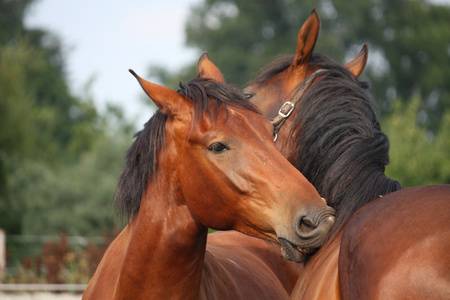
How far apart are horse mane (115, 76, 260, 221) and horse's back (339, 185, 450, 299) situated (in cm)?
100

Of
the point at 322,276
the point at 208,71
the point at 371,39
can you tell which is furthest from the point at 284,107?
the point at 371,39

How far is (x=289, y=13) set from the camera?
32.1 metres

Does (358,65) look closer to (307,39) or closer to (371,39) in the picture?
(307,39)

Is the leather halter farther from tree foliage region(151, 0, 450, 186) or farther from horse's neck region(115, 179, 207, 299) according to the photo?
tree foliage region(151, 0, 450, 186)

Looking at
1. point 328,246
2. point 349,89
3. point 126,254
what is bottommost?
point 126,254

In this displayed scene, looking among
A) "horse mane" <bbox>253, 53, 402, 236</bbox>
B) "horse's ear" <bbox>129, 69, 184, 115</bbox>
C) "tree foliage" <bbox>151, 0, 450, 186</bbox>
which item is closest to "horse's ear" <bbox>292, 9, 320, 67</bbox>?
"horse mane" <bbox>253, 53, 402, 236</bbox>

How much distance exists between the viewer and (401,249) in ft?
5.93

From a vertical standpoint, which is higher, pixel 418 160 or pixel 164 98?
pixel 164 98

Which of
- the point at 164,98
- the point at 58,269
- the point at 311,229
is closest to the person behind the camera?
the point at 311,229

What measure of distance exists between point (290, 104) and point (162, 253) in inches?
44.2

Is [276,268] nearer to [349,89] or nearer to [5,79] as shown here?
[349,89]

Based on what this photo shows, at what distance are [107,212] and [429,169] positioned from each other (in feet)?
33.3

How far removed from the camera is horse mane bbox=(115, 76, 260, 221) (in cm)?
277

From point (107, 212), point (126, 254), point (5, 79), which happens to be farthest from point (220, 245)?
point (5, 79)
